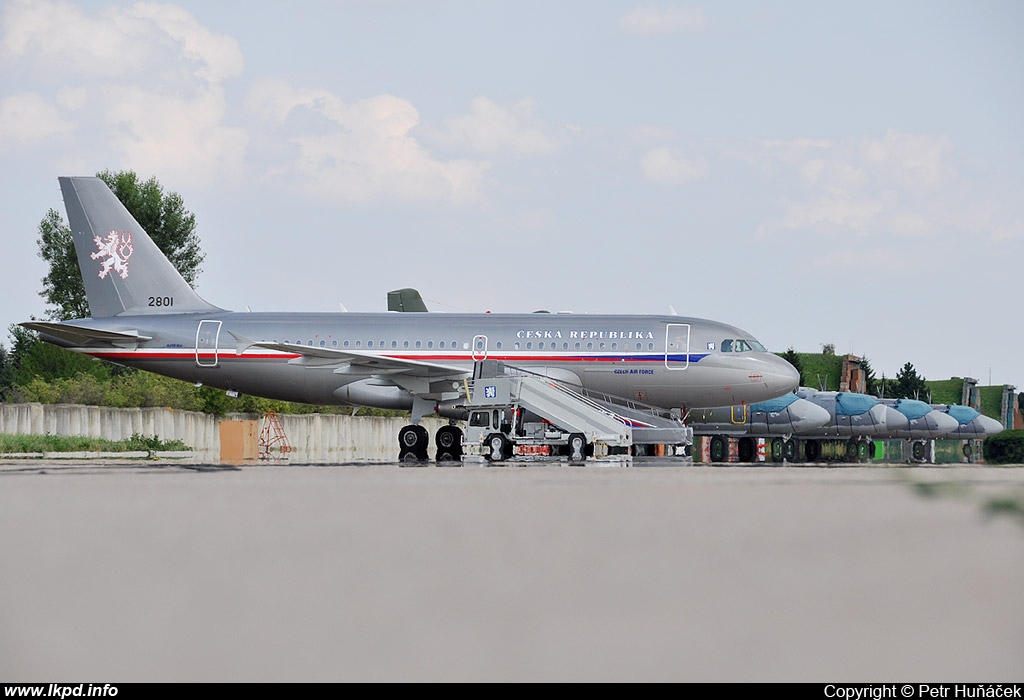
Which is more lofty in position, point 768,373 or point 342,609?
point 768,373

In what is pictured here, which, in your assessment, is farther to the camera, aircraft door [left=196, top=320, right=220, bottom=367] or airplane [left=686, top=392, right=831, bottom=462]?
airplane [left=686, top=392, right=831, bottom=462]

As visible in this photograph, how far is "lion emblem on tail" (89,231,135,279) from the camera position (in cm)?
3656

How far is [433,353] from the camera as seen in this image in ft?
113

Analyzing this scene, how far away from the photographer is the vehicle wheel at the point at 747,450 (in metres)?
45.2

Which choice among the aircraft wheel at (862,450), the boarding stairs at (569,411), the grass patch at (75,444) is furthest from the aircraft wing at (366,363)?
the aircraft wheel at (862,450)

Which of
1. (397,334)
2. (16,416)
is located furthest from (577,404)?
(16,416)

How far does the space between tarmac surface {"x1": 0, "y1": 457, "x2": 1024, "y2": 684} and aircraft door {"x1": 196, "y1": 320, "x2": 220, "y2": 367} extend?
2061 centimetres

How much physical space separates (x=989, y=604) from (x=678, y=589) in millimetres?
1938

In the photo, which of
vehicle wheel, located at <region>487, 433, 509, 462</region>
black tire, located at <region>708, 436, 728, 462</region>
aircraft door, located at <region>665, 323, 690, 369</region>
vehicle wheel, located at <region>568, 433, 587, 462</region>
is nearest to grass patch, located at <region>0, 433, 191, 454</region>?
vehicle wheel, located at <region>487, 433, 509, 462</region>

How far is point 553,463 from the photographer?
31.3 meters

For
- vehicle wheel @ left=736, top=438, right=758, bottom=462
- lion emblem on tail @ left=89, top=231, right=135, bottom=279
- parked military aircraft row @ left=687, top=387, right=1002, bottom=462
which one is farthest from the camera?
vehicle wheel @ left=736, top=438, right=758, bottom=462

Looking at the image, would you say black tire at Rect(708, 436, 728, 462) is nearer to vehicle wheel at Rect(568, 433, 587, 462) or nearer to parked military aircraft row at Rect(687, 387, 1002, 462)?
parked military aircraft row at Rect(687, 387, 1002, 462)

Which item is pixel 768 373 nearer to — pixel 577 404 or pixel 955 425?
pixel 577 404

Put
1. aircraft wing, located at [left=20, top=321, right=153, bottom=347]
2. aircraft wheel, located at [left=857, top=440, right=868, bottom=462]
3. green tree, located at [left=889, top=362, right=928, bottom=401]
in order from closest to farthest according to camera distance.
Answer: aircraft wing, located at [left=20, top=321, right=153, bottom=347] < aircraft wheel, located at [left=857, top=440, right=868, bottom=462] < green tree, located at [left=889, top=362, right=928, bottom=401]
